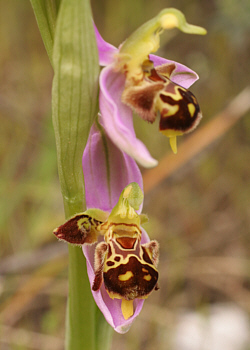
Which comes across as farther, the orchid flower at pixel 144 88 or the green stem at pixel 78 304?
the green stem at pixel 78 304

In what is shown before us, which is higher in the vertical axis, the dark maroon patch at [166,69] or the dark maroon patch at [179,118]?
the dark maroon patch at [166,69]

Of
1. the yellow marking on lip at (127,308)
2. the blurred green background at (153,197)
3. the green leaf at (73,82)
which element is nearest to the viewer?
the green leaf at (73,82)

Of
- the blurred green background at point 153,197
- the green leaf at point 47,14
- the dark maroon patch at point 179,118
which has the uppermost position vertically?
the green leaf at point 47,14

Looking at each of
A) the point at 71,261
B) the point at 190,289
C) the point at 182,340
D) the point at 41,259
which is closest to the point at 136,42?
the point at 71,261

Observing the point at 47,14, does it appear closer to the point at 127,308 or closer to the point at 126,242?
the point at 126,242

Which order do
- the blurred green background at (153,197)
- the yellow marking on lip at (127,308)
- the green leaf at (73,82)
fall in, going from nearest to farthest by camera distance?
the green leaf at (73,82) < the yellow marking on lip at (127,308) < the blurred green background at (153,197)

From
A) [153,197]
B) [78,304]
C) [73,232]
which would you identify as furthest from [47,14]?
[153,197]

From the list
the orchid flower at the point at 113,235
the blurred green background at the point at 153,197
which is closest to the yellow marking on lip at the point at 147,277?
the orchid flower at the point at 113,235

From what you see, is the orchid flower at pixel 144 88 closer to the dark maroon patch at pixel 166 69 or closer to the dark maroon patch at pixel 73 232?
the dark maroon patch at pixel 166 69
